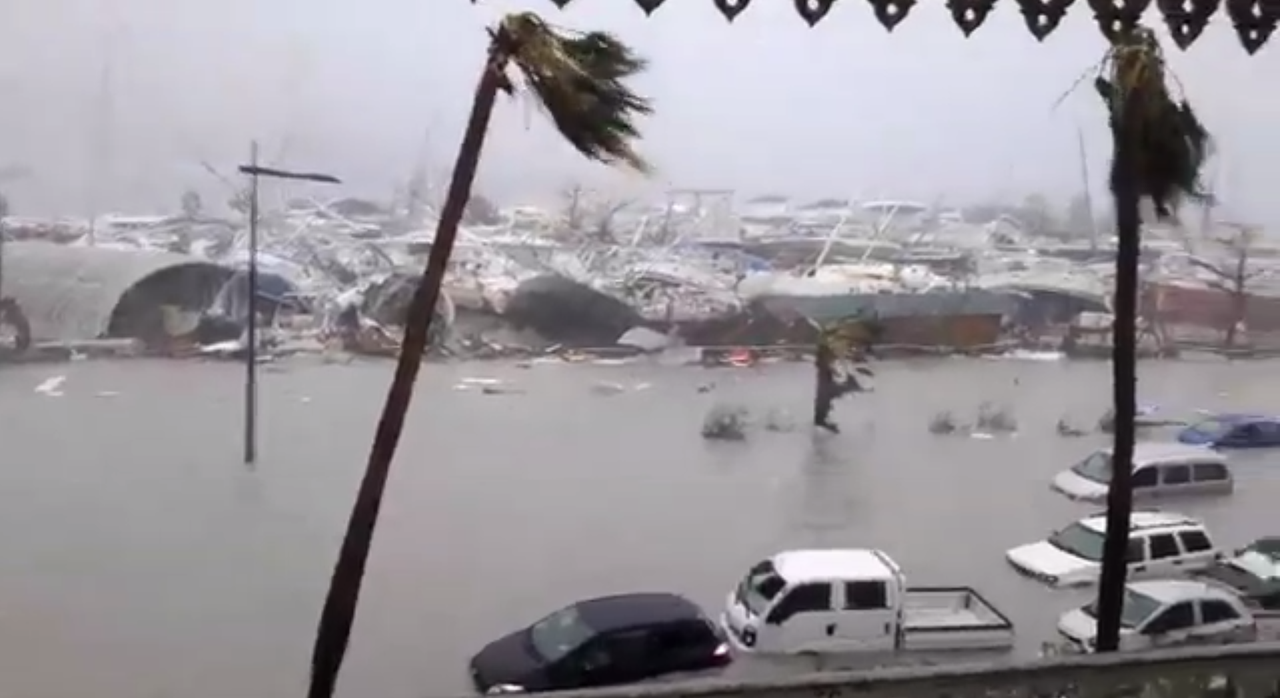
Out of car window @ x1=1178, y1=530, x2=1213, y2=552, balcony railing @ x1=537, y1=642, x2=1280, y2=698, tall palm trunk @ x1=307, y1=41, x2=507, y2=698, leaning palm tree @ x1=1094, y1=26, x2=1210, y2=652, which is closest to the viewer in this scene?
balcony railing @ x1=537, y1=642, x2=1280, y2=698

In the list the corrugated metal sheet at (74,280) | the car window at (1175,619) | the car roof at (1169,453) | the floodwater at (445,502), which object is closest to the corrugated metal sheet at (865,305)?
the floodwater at (445,502)

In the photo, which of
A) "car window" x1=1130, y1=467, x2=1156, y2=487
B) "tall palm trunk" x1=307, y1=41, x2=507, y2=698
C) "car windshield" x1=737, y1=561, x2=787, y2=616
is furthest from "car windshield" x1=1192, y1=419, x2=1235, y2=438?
"tall palm trunk" x1=307, y1=41, x2=507, y2=698

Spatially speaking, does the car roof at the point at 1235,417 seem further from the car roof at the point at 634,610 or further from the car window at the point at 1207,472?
the car roof at the point at 634,610

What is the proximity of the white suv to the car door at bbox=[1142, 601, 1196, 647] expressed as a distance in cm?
6

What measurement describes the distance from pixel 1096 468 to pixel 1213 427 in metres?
0.21

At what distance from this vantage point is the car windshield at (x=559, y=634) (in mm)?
→ 2102

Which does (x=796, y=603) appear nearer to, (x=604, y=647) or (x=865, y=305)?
(x=604, y=647)

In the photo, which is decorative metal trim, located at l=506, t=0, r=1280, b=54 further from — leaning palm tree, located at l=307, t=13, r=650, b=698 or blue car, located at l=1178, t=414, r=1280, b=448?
blue car, located at l=1178, t=414, r=1280, b=448

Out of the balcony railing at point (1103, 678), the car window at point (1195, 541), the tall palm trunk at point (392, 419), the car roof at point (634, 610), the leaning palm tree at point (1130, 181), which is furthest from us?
the car window at point (1195, 541)

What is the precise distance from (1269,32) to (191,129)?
145 centimetres

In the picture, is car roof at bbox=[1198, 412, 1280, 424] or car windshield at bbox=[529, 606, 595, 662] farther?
car roof at bbox=[1198, 412, 1280, 424]

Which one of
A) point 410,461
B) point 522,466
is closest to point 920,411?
point 522,466

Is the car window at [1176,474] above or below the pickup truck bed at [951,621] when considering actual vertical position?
above

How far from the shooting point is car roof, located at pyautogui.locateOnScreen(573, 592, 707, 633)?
2.13 metres
